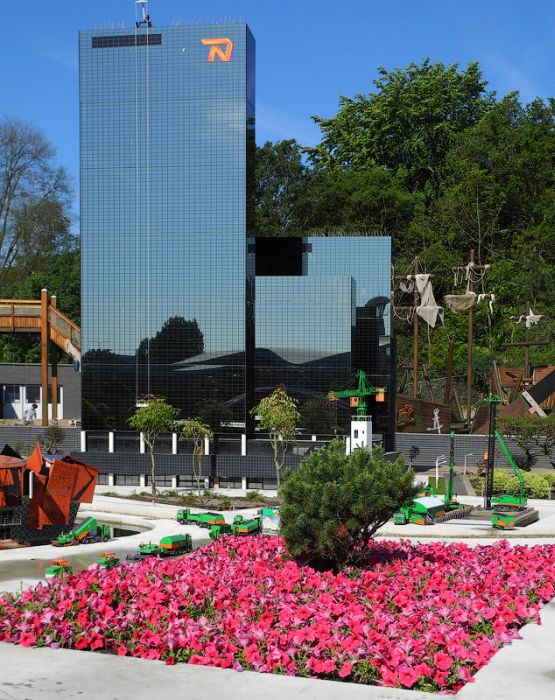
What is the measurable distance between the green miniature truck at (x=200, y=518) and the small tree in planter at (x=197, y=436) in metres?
10.5

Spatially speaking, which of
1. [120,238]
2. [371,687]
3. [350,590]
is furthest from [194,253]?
[371,687]

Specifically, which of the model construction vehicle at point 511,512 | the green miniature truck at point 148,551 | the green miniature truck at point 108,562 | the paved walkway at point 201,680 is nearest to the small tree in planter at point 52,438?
the model construction vehicle at point 511,512

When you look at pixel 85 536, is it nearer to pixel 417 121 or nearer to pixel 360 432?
pixel 360 432

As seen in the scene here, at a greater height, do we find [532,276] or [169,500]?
[532,276]

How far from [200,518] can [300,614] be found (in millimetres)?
16873

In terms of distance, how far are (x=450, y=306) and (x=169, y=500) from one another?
37065mm

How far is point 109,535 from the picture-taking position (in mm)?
33812

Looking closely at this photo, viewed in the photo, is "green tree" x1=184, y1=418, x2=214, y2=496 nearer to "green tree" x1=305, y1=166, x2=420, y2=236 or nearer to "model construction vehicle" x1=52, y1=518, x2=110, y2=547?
"model construction vehicle" x1=52, y1=518, x2=110, y2=547

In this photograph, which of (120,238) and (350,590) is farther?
(120,238)

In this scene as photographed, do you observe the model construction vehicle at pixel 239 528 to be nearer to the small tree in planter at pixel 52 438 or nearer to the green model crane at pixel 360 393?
the green model crane at pixel 360 393

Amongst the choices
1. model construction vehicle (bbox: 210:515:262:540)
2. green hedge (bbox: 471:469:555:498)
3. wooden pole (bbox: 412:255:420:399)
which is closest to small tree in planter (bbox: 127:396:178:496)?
model construction vehicle (bbox: 210:515:262:540)

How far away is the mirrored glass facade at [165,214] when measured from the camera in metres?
53.8

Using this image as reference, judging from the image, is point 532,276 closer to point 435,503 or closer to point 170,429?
point 170,429

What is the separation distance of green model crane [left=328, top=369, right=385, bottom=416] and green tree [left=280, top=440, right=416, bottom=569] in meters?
24.8
